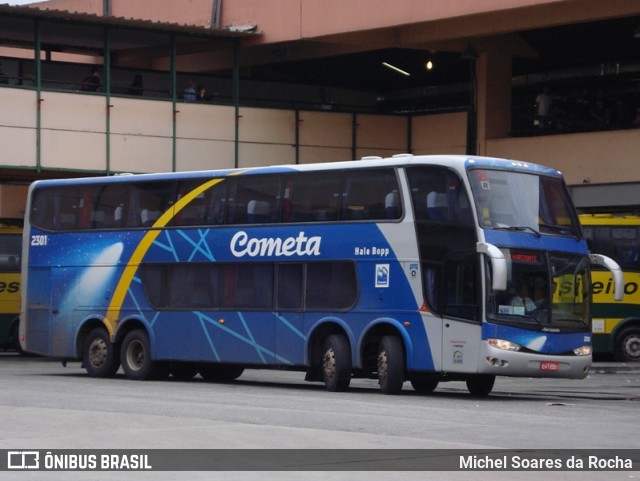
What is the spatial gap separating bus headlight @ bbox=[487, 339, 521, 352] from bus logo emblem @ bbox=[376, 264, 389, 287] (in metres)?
2.05

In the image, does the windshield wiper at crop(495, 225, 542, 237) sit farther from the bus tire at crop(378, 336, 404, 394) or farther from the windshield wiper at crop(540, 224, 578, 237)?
the bus tire at crop(378, 336, 404, 394)

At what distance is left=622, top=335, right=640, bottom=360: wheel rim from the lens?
112ft

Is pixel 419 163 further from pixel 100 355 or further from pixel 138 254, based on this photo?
pixel 100 355

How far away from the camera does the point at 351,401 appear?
1962 centimetres

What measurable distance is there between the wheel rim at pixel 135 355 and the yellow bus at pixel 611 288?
12.7m

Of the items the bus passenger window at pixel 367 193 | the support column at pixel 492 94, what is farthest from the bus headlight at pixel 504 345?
the support column at pixel 492 94

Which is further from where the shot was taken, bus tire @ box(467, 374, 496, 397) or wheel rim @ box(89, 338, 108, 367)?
wheel rim @ box(89, 338, 108, 367)

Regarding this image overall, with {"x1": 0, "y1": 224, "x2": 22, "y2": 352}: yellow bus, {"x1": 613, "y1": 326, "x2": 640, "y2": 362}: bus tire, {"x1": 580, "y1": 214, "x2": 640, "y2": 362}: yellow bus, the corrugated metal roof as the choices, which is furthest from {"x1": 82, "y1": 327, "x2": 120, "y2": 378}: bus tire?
{"x1": 613, "y1": 326, "x2": 640, "y2": 362}: bus tire

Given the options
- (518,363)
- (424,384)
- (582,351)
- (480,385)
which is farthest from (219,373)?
(582,351)

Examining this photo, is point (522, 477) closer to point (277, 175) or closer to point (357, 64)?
point (277, 175)

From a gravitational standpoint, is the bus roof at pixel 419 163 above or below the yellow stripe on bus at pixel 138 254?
above

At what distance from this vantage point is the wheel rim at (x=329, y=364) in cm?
2214

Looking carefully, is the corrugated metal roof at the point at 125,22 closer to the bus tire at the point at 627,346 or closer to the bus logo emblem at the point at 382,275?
the bus tire at the point at 627,346

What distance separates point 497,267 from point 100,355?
9.15 meters
